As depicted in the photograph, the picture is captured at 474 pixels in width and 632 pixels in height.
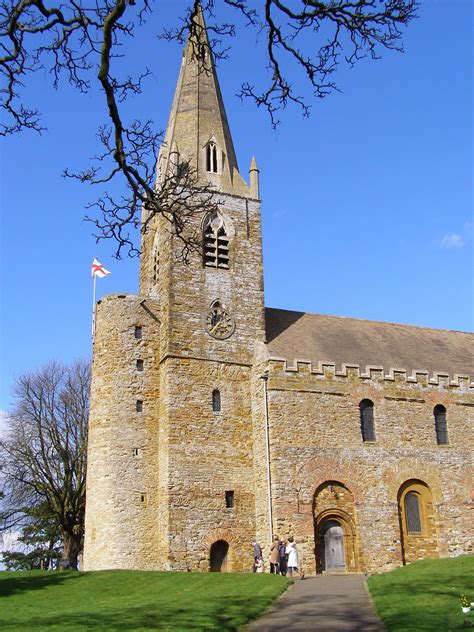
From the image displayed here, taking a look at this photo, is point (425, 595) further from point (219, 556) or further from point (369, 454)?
point (369, 454)

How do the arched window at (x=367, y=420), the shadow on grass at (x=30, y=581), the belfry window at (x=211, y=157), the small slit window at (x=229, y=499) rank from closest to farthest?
the shadow on grass at (x=30, y=581), the small slit window at (x=229, y=499), the arched window at (x=367, y=420), the belfry window at (x=211, y=157)

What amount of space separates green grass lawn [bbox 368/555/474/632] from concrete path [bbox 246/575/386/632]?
13.2 inches

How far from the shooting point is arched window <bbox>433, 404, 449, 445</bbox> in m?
32.2

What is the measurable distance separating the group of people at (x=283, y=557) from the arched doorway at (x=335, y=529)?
7.17 feet

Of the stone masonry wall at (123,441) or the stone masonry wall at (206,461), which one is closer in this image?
the stone masonry wall at (206,461)

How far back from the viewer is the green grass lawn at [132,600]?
13711 mm

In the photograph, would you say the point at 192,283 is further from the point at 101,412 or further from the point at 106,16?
the point at 106,16

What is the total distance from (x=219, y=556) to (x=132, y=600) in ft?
35.3

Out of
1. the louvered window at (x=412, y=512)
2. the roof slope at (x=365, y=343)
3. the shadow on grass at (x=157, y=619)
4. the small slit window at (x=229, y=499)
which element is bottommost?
the shadow on grass at (x=157, y=619)

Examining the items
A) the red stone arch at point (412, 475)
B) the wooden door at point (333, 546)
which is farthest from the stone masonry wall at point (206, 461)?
the red stone arch at point (412, 475)


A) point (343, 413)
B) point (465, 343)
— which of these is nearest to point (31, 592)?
point (343, 413)

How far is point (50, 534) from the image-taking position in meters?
45.4

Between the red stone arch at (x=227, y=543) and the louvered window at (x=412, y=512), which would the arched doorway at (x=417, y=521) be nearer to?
the louvered window at (x=412, y=512)

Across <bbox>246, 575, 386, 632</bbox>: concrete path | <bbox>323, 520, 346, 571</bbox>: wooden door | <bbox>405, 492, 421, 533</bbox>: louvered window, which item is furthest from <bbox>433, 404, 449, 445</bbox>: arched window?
<bbox>246, 575, 386, 632</bbox>: concrete path
